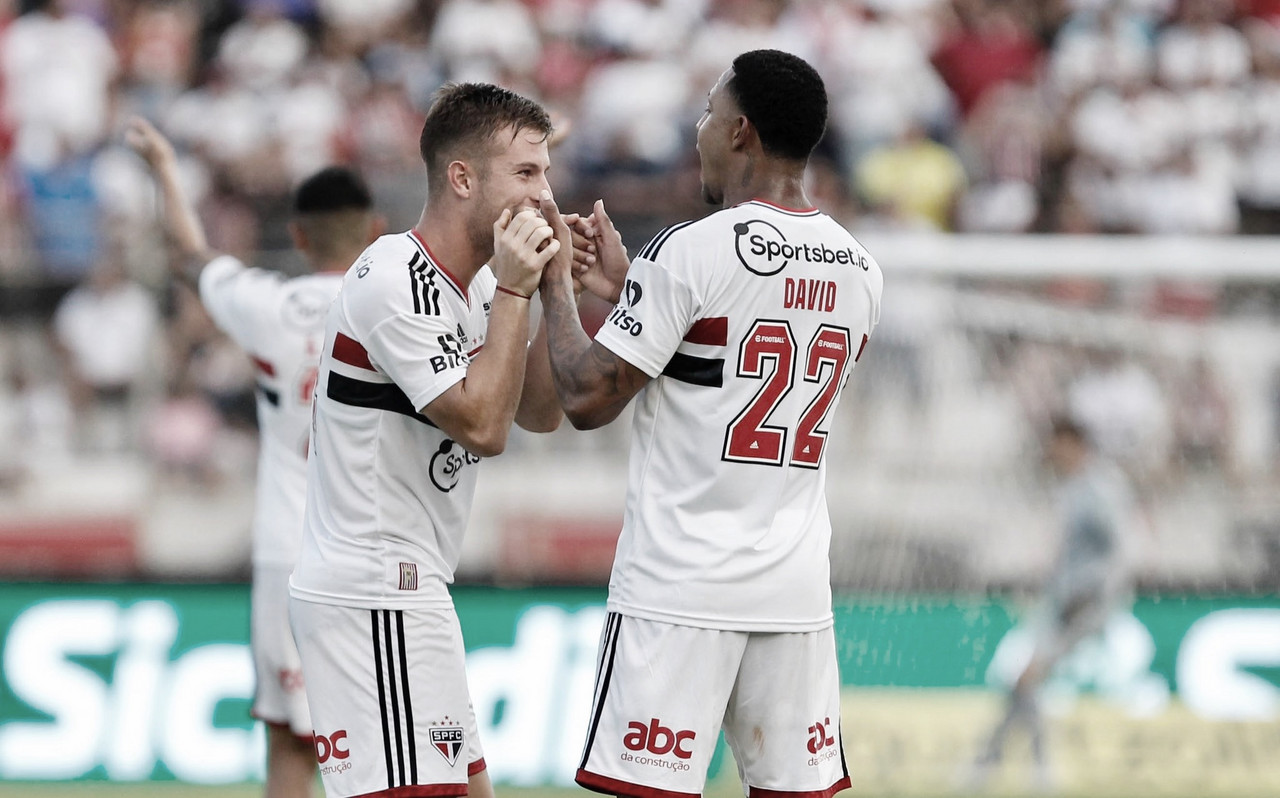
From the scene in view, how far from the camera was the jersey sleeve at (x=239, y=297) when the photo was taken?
689cm

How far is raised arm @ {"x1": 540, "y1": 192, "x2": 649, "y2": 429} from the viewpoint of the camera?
4789 mm

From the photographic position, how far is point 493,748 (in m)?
10.1

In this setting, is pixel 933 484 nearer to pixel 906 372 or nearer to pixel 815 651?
pixel 906 372

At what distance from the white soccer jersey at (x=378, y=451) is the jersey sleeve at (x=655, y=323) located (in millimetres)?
449

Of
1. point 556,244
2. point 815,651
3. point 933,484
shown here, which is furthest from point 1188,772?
point 556,244

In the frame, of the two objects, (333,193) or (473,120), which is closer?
(473,120)

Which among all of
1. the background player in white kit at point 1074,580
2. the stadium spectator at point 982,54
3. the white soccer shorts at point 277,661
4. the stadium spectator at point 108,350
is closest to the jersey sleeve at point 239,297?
the white soccer shorts at point 277,661

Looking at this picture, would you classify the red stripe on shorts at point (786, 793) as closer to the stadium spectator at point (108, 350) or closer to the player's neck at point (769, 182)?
the player's neck at point (769, 182)

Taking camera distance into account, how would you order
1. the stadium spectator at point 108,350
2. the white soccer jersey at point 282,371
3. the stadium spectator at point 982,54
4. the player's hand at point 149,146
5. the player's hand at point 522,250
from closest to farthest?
1. the player's hand at point 522,250
2. the white soccer jersey at point 282,371
3. the player's hand at point 149,146
4. the stadium spectator at point 108,350
5. the stadium spectator at point 982,54

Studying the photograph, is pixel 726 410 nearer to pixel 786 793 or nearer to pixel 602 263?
pixel 602 263

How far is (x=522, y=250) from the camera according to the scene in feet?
15.6

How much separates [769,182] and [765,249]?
0.80ft

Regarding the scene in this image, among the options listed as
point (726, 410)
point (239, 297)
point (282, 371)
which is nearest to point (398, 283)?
point (726, 410)

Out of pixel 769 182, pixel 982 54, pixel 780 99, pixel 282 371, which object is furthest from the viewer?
pixel 982 54
